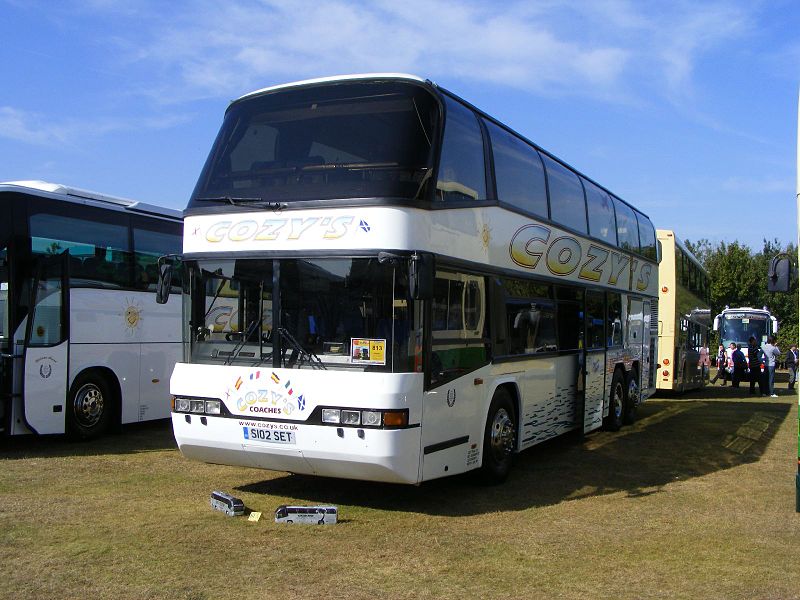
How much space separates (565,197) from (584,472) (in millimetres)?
4007

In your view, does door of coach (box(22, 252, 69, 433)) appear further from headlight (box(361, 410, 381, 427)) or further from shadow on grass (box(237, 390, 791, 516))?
headlight (box(361, 410, 381, 427))

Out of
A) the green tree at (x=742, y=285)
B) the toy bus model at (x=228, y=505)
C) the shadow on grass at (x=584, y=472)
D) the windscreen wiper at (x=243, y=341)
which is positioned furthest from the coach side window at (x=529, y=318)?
the green tree at (x=742, y=285)

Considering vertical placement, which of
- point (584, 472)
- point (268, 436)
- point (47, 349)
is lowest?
point (584, 472)

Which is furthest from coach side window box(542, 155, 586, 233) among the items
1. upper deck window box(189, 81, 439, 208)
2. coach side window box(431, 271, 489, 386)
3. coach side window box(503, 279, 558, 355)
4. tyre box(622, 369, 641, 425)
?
tyre box(622, 369, 641, 425)

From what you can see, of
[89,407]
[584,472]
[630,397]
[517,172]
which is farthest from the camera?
[630,397]

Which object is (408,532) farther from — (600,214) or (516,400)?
(600,214)

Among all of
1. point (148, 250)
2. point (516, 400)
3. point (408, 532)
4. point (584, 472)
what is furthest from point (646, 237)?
point (408, 532)

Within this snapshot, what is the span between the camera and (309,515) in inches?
284

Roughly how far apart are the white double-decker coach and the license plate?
0.01 meters

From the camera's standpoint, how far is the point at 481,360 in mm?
8734

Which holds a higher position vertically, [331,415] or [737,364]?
[331,415]

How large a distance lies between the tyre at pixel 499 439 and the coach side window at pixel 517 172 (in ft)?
7.74

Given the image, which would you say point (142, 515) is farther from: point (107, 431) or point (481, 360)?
point (107, 431)

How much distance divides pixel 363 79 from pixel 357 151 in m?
0.86
